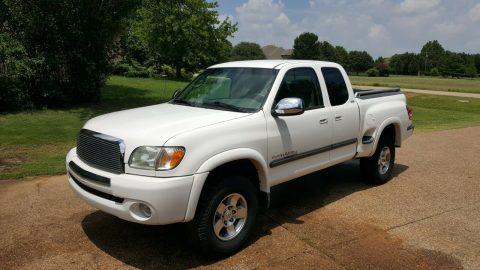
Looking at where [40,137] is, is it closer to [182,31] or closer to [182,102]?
[182,102]

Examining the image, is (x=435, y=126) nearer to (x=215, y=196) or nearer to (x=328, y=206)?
(x=328, y=206)

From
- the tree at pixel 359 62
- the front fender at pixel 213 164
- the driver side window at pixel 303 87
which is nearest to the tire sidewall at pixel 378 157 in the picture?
the driver side window at pixel 303 87

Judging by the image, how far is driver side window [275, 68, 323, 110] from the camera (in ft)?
17.0

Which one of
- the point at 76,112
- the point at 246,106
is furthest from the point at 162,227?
the point at 76,112

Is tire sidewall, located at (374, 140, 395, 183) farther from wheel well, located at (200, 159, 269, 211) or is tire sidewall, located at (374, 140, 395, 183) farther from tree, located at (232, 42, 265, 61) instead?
tree, located at (232, 42, 265, 61)

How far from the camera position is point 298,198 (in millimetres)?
6309

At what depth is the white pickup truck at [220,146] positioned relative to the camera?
388cm

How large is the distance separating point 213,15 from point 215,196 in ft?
118

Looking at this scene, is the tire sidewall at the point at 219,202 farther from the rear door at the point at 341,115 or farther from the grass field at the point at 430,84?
the grass field at the point at 430,84

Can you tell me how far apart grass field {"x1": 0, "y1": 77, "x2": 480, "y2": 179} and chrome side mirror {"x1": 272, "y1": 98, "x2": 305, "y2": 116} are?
14.6ft

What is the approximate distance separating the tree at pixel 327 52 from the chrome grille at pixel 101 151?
10917 centimetres

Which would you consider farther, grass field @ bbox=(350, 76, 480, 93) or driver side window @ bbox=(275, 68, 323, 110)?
grass field @ bbox=(350, 76, 480, 93)

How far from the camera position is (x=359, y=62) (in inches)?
4589

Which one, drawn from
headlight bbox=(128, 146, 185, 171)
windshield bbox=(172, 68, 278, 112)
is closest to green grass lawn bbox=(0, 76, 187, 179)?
windshield bbox=(172, 68, 278, 112)
